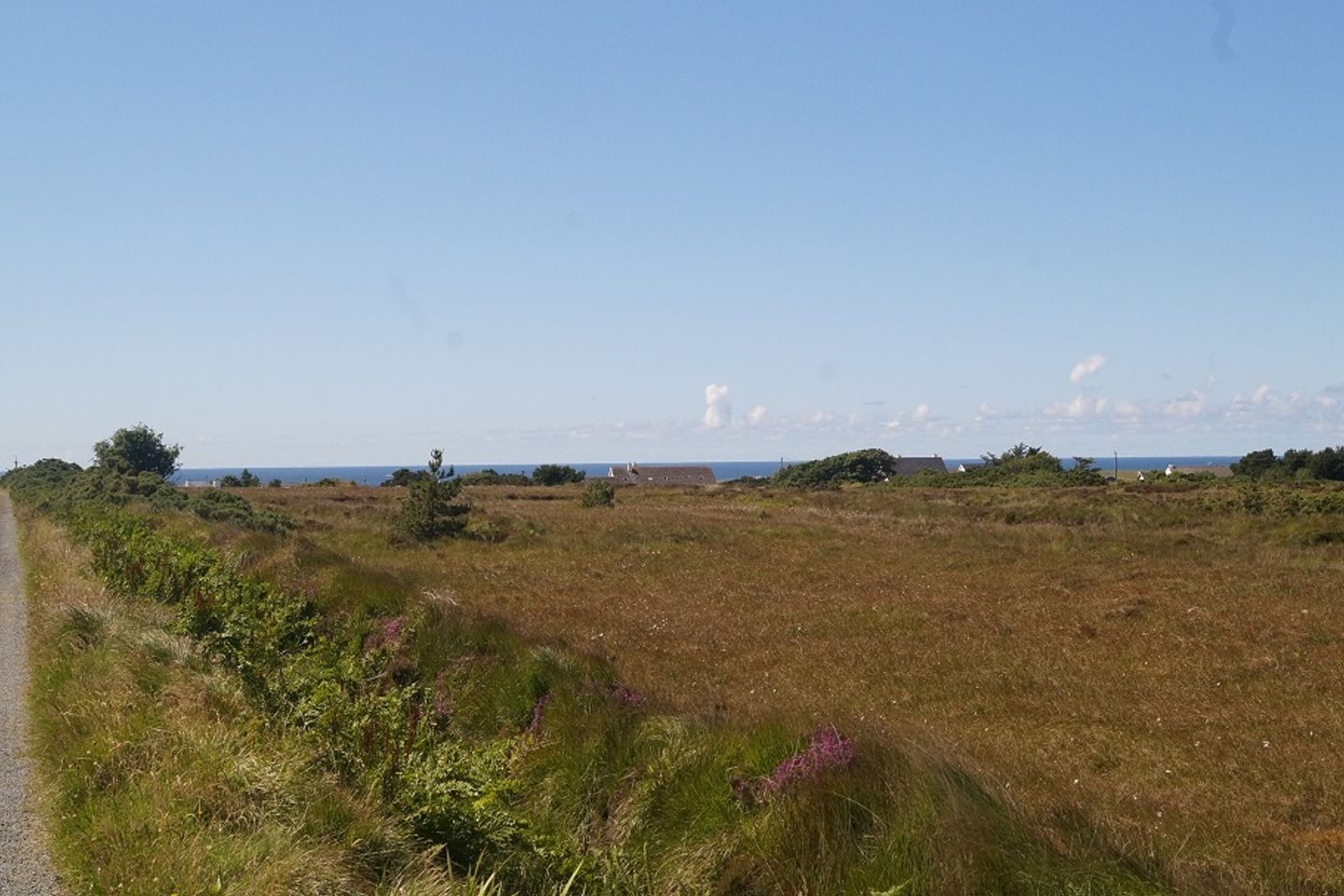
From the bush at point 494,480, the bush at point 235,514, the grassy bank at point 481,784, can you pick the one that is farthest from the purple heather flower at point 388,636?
the bush at point 494,480

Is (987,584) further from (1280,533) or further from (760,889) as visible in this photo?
(760,889)

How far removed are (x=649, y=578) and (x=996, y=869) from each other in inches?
856

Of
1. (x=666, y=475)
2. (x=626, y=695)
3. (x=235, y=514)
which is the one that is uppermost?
(x=666, y=475)

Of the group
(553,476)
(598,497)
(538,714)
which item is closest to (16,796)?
(538,714)

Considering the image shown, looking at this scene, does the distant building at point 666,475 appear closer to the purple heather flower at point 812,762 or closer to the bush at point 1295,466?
the bush at point 1295,466

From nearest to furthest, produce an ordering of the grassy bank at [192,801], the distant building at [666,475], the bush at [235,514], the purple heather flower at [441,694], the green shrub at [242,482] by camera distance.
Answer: the grassy bank at [192,801] → the purple heather flower at [441,694] → the bush at [235,514] → the green shrub at [242,482] → the distant building at [666,475]

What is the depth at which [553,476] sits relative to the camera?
99.0m

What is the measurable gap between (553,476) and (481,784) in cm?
9169

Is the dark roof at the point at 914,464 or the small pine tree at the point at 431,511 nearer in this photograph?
the small pine tree at the point at 431,511

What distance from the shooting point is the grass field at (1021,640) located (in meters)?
8.97

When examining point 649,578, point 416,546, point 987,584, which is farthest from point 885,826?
point 416,546

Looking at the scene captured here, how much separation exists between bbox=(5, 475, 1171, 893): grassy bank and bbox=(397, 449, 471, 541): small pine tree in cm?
2349

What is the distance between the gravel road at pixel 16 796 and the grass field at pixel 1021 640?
14.5ft

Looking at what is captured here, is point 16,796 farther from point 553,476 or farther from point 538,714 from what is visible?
point 553,476
